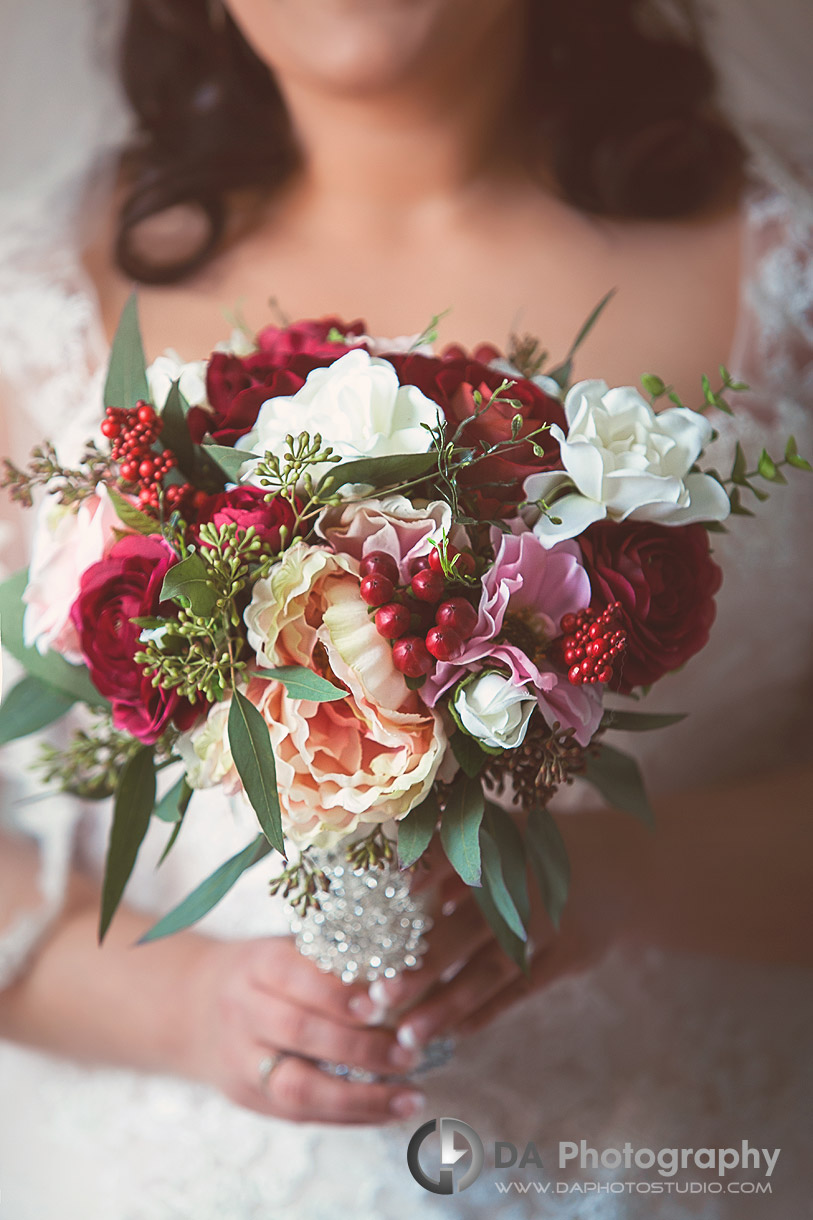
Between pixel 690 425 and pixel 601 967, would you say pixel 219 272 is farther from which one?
pixel 601 967

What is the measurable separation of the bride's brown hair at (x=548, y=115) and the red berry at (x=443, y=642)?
73 cm

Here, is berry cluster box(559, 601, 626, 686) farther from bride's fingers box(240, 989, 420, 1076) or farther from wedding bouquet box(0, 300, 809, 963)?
bride's fingers box(240, 989, 420, 1076)

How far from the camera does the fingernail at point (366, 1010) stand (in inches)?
28.8

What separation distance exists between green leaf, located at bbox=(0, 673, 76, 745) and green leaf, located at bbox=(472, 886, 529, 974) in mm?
292

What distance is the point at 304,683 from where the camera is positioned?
48 centimetres

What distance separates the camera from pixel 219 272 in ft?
3.48

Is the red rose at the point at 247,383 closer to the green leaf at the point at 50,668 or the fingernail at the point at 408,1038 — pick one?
the green leaf at the point at 50,668

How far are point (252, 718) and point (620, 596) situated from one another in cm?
21

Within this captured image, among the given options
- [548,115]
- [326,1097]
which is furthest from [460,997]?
[548,115]

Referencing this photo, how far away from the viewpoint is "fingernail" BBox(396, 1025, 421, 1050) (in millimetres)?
735

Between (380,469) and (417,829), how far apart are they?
0.20 meters

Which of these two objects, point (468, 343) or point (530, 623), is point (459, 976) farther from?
point (468, 343)

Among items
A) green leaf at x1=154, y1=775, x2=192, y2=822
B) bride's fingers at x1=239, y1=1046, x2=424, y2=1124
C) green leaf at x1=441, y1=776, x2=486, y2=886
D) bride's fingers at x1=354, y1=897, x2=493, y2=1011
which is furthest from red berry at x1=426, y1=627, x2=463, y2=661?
bride's fingers at x1=239, y1=1046, x2=424, y2=1124

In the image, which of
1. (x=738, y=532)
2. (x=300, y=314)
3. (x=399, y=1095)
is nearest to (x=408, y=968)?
(x=399, y=1095)
